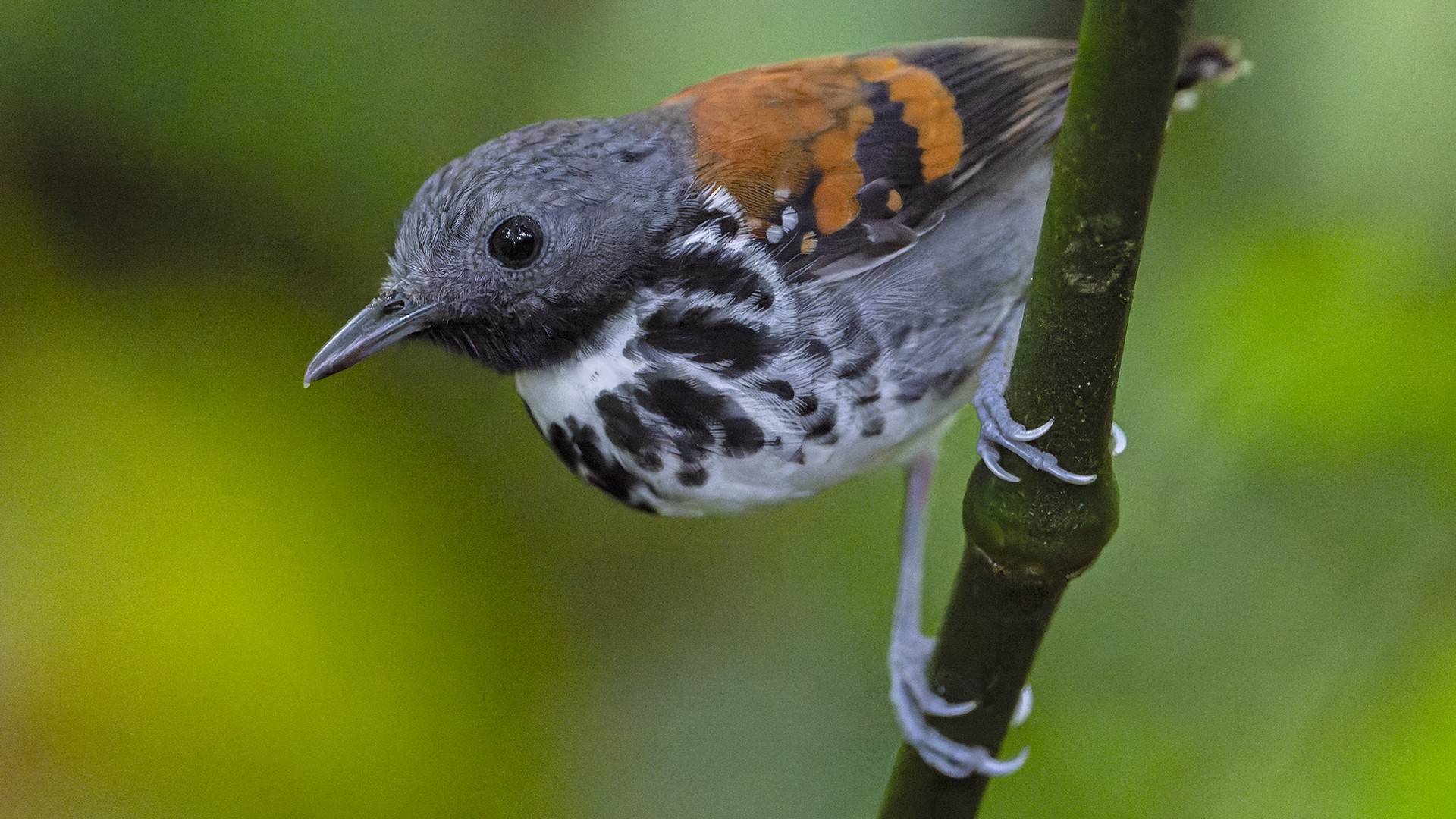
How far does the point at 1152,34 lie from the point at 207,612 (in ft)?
7.30

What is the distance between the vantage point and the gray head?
5.81ft

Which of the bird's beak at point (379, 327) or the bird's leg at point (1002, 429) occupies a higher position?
the bird's beak at point (379, 327)

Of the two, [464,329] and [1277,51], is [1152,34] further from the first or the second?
[1277,51]

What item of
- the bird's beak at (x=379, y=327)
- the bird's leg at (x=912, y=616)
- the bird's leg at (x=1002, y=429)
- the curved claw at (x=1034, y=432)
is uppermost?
the bird's beak at (x=379, y=327)

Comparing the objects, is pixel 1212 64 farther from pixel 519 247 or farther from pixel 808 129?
pixel 519 247

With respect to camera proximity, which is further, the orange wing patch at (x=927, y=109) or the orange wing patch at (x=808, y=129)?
the orange wing patch at (x=927, y=109)

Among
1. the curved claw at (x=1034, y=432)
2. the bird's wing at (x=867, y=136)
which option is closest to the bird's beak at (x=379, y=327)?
the bird's wing at (x=867, y=136)

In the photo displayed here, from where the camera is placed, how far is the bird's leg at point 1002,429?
54.6 inches

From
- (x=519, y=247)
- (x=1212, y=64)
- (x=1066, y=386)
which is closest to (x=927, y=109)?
(x=1212, y=64)

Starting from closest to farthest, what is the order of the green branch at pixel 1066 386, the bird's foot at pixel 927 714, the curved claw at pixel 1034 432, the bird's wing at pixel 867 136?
the green branch at pixel 1066 386, the curved claw at pixel 1034 432, the bird's foot at pixel 927 714, the bird's wing at pixel 867 136

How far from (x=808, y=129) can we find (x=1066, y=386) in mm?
761

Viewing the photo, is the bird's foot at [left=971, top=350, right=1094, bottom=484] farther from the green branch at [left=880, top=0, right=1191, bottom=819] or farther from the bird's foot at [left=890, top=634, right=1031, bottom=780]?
the bird's foot at [left=890, top=634, right=1031, bottom=780]

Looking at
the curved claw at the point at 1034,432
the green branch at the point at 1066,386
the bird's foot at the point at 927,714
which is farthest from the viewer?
the bird's foot at the point at 927,714

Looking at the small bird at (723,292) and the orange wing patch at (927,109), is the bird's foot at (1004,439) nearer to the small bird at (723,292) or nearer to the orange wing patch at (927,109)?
the small bird at (723,292)
